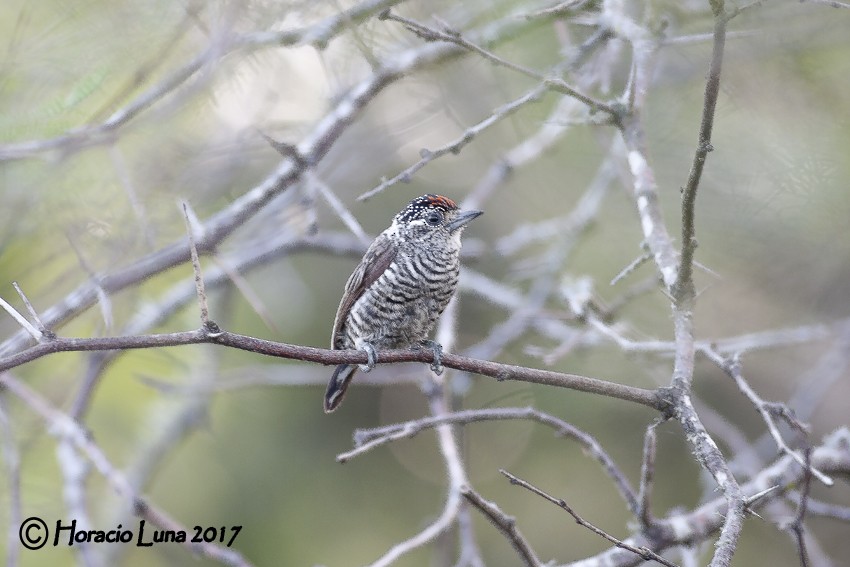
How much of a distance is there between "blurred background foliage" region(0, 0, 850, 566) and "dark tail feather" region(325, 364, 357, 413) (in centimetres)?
16

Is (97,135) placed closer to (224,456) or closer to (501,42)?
(501,42)

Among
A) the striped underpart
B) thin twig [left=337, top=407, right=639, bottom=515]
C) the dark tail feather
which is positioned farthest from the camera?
the dark tail feather

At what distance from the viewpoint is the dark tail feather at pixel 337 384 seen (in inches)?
156

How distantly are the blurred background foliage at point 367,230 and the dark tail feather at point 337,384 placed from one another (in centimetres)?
16

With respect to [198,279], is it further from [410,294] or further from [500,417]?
[410,294]

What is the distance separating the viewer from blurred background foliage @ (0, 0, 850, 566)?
285 cm

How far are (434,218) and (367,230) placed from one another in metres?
2.31

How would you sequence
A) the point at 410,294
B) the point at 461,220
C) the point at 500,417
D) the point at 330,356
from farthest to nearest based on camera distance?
the point at 461,220, the point at 410,294, the point at 500,417, the point at 330,356

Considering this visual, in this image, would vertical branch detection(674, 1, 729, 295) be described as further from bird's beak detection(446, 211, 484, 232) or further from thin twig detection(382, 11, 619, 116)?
bird's beak detection(446, 211, 484, 232)

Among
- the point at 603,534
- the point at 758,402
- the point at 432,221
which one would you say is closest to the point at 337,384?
the point at 432,221

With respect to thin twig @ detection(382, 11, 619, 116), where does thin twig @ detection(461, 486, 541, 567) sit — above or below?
below

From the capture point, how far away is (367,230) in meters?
6.18

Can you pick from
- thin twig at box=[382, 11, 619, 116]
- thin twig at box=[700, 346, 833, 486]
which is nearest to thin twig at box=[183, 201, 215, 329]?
thin twig at box=[382, 11, 619, 116]

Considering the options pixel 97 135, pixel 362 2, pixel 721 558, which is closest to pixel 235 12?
pixel 97 135
